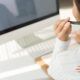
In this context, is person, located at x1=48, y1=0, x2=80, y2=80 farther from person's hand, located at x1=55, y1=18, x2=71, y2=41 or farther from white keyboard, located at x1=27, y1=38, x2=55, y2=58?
white keyboard, located at x1=27, y1=38, x2=55, y2=58

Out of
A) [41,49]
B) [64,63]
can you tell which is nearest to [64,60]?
[64,63]

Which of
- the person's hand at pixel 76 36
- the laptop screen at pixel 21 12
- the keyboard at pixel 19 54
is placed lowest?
the keyboard at pixel 19 54

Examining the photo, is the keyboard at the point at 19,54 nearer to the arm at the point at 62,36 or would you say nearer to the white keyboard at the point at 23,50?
the white keyboard at the point at 23,50

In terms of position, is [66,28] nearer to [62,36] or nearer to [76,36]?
[62,36]

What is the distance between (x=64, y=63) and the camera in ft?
Answer: 1.99

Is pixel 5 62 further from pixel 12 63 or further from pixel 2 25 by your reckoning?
pixel 2 25

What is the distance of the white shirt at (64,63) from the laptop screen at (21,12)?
14 centimetres

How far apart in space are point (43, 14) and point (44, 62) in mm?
159

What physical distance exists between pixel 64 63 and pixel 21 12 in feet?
0.70

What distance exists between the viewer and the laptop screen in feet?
2.19

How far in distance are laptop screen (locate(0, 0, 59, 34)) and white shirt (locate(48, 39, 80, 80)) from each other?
0.45ft

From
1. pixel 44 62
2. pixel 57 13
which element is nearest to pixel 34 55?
pixel 44 62

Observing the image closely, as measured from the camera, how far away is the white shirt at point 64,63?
58 centimetres

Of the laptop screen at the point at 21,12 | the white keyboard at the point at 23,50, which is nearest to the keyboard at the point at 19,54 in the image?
the white keyboard at the point at 23,50
